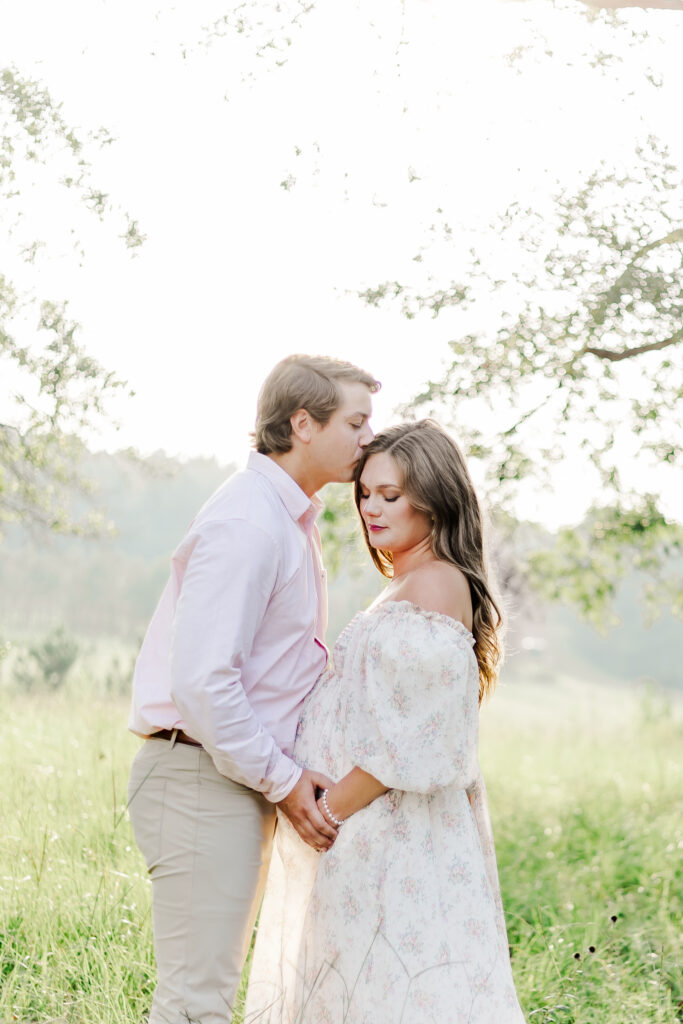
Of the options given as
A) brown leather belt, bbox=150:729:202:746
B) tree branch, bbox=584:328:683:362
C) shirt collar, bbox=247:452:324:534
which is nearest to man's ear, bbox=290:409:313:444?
shirt collar, bbox=247:452:324:534

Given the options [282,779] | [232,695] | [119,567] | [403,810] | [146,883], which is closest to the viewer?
[232,695]

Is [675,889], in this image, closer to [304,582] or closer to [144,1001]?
[144,1001]

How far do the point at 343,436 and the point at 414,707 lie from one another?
817 millimetres

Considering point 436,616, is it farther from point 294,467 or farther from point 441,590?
point 294,467

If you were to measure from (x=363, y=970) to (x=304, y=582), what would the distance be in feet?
3.50

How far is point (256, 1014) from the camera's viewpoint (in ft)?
10.2

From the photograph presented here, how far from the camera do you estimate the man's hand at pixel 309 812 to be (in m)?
2.90

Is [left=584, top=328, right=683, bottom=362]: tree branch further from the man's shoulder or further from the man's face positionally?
the man's shoulder

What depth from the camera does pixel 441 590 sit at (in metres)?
2.99

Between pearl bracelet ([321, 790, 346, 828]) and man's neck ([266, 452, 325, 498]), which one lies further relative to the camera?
man's neck ([266, 452, 325, 498])

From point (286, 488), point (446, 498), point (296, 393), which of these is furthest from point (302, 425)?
point (446, 498)

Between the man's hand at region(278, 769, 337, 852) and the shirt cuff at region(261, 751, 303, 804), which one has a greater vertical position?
the shirt cuff at region(261, 751, 303, 804)

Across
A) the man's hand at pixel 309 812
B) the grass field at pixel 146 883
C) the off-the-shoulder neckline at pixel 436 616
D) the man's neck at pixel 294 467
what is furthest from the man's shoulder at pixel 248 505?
the grass field at pixel 146 883

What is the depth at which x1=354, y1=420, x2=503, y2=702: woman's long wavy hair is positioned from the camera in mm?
3100
